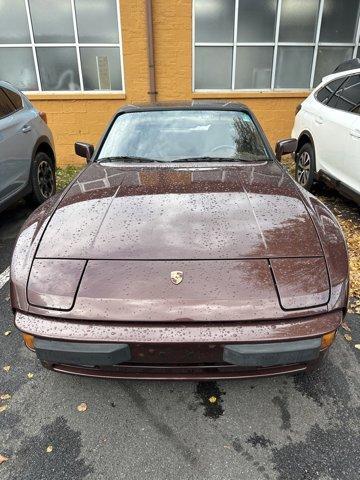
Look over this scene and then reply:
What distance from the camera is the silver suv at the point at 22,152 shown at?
4.24 metres

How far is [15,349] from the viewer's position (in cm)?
271

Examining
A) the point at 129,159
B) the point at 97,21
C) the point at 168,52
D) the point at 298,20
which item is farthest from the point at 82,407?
the point at 298,20

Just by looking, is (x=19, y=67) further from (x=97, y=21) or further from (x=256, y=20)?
(x=256, y=20)

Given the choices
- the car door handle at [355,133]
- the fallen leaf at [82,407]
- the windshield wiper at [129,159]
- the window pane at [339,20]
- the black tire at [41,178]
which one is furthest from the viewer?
the window pane at [339,20]

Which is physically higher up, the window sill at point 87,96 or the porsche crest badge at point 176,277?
the porsche crest badge at point 176,277

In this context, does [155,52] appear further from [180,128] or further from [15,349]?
[15,349]

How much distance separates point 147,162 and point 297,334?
185cm

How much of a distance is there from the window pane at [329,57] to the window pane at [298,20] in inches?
14.4

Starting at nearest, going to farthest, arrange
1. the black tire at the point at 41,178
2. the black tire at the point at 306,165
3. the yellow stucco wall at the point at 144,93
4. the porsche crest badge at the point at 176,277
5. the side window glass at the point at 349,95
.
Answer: the porsche crest badge at the point at 176,277, the side window glass at the point at 349,95, the black tire at the point at 41,178, the black tire at the point at 306,165, the yellow stucco wall at the point at 144,93

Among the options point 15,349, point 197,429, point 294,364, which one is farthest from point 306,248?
point 15,349

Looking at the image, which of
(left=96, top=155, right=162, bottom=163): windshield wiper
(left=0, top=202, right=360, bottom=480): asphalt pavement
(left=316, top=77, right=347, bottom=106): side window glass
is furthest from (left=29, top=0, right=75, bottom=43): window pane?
(left=0, top=202, right=360, bottom=480): asphalt pavement

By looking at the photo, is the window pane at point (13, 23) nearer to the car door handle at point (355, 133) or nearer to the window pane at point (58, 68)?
the window pane at point (58, 68)

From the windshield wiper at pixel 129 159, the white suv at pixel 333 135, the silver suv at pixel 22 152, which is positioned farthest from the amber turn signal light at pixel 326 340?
the silver suv at pixel 22 152

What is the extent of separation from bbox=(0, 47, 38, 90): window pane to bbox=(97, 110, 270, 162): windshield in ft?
18.2
